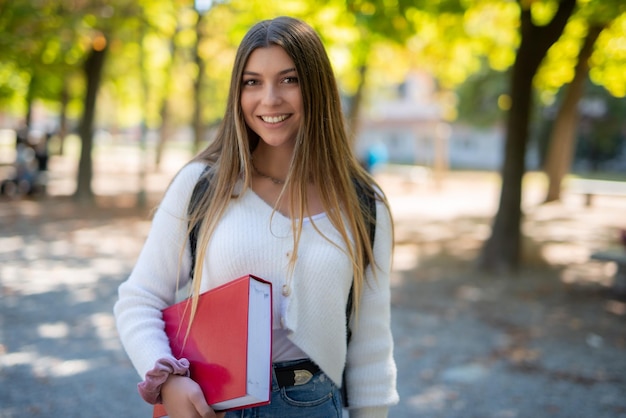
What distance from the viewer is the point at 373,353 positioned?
Answer: 6.46 feet

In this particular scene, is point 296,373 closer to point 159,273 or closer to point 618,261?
point 159,273

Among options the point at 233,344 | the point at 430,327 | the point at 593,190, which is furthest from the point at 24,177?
the point at 593,190

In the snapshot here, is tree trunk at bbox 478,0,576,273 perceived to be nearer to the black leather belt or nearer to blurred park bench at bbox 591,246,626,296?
blurred park bench at bbox 591,246,626,296

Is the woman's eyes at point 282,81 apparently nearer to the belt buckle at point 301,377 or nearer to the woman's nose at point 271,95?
the woman's nose at point 271,95

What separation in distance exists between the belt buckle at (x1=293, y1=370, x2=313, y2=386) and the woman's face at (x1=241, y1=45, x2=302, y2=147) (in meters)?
0.67

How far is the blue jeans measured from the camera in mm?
1775

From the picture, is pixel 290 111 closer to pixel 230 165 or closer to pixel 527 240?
pixel 230 165

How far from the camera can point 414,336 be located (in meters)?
6.59

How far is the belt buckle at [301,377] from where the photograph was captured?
71.4 inches

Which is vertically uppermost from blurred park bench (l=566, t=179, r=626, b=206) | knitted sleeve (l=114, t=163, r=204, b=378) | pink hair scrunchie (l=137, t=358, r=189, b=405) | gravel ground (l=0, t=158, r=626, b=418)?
knitted sleeve (l=114, t=163, r=204, b=378)

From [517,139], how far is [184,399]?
8.35 meters

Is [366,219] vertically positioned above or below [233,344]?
above

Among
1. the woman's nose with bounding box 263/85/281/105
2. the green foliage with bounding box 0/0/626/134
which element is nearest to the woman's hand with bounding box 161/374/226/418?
the woman's nose with bounding box 263/85/281/105

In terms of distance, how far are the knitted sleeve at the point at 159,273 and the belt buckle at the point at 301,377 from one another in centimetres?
37
